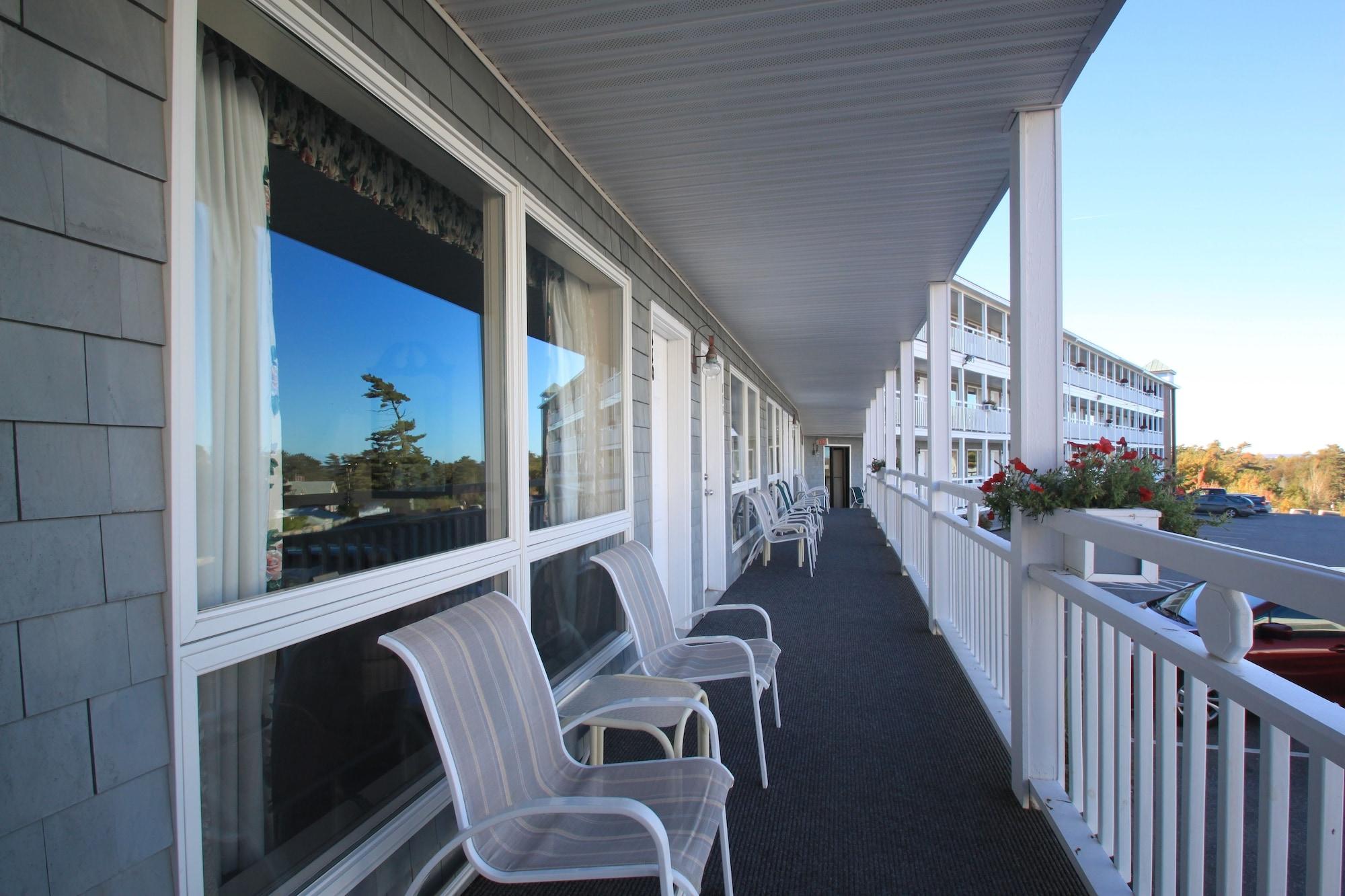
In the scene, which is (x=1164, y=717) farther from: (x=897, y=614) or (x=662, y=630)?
(x=897, y=614)

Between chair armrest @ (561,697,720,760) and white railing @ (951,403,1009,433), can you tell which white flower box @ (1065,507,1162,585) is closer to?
chair armrest @ (561,697,720,760)

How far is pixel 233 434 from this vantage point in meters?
1.33

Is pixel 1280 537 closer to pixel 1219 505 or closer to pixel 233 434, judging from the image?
pixel 1219 505

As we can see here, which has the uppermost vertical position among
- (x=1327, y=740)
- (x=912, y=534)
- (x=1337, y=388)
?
(x=1337, y=388)

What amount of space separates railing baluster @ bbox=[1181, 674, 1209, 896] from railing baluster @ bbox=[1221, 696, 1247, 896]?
0.06m

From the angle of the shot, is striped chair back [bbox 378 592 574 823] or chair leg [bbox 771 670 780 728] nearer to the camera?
striped chair back [bbox 378 592 574 823]

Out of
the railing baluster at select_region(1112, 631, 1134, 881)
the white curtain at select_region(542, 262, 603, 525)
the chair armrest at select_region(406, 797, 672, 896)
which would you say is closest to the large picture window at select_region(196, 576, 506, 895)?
the chair armrest at select_region(406, 797, 672, 896)

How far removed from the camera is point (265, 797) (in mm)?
1385

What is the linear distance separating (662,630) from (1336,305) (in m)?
2.24

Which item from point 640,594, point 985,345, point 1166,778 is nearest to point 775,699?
point 640,594

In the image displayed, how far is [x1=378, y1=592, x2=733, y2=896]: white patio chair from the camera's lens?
1344 mm

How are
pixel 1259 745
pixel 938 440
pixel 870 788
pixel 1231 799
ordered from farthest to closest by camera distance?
pixel 938 440
pixel 870 788
pixel 1259 745
pixel 1231 799

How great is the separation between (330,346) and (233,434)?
0.38 m

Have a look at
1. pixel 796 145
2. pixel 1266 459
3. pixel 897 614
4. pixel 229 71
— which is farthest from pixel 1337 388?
pixel 897 614
